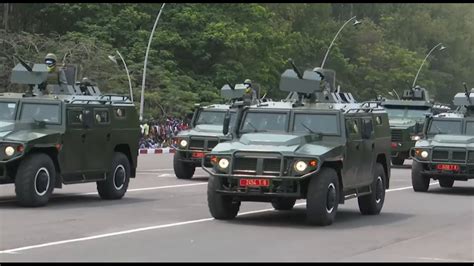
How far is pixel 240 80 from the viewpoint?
6138 cm

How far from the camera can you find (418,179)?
22.9 metres

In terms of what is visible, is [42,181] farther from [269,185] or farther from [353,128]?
[353,128]

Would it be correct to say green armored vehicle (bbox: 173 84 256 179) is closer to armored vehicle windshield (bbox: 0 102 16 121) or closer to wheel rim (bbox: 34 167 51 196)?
armored vehicle windshield (bbox: 0 102 16 121)

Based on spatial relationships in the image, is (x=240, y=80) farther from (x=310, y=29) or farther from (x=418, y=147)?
(x=418, y=147)

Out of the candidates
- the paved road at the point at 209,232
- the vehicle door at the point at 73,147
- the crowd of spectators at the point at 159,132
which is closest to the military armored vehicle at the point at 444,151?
the paved road at the point at 209,232

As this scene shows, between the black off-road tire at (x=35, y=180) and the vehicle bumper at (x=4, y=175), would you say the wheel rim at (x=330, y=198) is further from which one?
the vehicle bumper at (x=4, y=175)

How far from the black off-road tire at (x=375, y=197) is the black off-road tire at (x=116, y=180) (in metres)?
4.90

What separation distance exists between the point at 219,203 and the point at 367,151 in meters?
3.00

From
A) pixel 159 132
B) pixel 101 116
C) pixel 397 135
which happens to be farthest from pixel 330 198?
pixel 159 132

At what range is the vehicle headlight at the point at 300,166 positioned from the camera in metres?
14.1

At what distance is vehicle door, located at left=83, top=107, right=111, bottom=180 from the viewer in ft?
59.3

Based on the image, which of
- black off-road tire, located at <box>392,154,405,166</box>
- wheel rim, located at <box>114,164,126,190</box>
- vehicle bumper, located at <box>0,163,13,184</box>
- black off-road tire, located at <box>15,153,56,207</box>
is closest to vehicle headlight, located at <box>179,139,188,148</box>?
wheel rim, located at <box>114,164,126,190</box>

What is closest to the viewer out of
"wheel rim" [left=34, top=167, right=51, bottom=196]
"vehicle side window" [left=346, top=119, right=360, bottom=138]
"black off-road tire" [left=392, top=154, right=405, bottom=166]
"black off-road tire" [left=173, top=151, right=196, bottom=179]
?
"vehicle side window" [left=346, top=119, right=360, bottom=138]

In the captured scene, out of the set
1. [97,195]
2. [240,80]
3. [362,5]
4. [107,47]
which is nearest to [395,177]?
[97,195]
